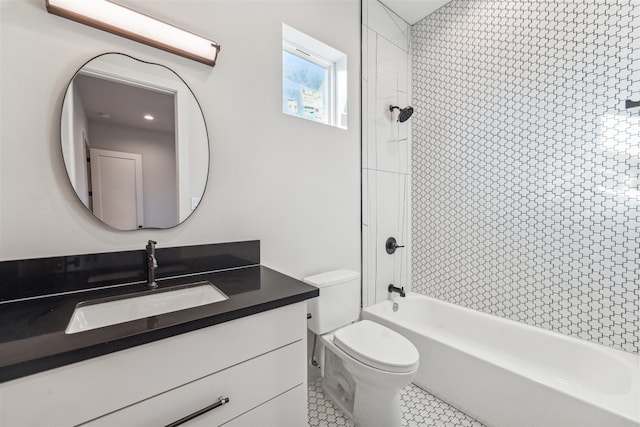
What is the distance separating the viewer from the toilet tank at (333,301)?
1.60m

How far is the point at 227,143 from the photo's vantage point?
1.38 m

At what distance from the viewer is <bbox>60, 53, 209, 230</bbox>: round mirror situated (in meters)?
1.03

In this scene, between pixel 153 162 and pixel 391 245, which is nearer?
pixel 153 162

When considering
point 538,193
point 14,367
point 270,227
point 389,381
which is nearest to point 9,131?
point 14,367

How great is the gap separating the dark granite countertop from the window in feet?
4.17

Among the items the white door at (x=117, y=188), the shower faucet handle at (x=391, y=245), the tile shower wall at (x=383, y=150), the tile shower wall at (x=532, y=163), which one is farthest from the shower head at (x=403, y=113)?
the white door at (x=117, y=188)

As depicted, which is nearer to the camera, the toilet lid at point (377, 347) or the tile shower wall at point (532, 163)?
the toilet lid at point (377, 347)

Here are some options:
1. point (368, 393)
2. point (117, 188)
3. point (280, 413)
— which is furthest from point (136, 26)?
point (368, 393)

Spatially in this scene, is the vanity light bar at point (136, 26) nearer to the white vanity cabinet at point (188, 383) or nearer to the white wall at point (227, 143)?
the white wall at point (227, 143)

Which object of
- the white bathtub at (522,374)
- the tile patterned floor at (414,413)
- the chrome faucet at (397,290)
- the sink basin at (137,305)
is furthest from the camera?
the chrome faucet at (397,290)

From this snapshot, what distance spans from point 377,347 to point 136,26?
186 centimetres

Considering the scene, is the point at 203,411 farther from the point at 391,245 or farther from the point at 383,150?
the point at 383,150

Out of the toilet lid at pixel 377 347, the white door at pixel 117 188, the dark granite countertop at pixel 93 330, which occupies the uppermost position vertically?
the white door at pixel 117 188

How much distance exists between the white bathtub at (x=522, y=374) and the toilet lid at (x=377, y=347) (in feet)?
1.31
